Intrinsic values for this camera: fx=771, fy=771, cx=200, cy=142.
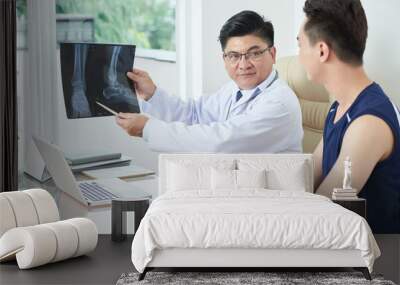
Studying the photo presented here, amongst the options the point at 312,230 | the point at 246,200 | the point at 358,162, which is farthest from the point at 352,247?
the point at 358,162

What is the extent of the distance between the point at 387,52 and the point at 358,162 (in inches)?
41.8

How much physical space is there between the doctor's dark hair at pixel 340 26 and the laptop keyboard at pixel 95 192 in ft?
7.63

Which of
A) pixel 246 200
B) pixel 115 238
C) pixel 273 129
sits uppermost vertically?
pixel 273 129

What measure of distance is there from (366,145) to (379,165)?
0.22m

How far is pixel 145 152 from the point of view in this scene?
7043mm

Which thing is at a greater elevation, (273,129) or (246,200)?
(273,129)

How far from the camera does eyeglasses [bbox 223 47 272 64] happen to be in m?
6.84

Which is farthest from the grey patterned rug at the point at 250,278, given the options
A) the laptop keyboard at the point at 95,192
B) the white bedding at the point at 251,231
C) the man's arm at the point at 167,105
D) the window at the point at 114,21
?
the window at the point at 114,21

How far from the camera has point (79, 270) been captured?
17.7ft

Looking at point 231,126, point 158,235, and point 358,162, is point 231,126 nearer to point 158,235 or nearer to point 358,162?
point 358,162

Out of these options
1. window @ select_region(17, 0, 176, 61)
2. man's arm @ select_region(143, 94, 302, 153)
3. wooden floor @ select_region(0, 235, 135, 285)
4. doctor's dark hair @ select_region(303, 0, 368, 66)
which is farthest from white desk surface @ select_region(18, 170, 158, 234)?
doctor's dark hair @ select_region(303, 0, 368, 66)

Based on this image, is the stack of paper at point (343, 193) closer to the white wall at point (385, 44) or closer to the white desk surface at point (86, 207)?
the white wall at point (385, 44)

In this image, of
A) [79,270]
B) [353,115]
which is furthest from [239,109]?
[79,270]

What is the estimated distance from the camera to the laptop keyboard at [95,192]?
7.11 meters
